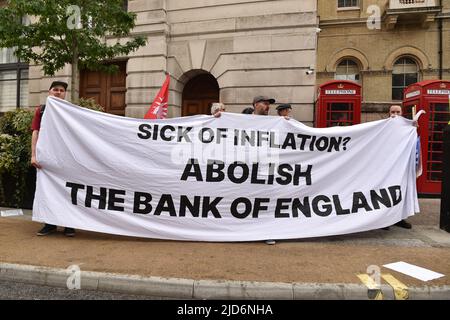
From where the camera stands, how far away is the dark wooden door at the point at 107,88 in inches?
511

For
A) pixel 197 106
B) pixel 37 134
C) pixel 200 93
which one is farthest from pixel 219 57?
pixel 37 134

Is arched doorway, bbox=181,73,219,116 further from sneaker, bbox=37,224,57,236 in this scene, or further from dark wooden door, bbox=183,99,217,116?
sneaker, bbox=37,224,57,236

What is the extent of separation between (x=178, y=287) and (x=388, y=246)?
3050mm

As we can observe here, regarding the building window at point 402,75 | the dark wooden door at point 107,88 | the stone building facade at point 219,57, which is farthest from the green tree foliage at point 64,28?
the building window at point 402,75

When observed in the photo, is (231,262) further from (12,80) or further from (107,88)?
(12,80)

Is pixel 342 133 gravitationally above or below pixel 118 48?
below

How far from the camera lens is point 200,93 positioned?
42.7 ft

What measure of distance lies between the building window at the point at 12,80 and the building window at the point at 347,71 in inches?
586

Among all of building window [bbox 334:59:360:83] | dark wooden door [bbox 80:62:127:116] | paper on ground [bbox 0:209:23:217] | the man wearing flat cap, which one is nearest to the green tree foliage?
paper on ground [bbox 0:209:23:217]

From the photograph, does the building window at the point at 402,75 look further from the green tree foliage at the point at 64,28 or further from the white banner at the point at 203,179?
the white banner at the point at 203,179

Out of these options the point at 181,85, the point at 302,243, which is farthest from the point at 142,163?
the point at 181,85

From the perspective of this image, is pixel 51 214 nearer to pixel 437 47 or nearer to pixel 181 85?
pixel 181 85

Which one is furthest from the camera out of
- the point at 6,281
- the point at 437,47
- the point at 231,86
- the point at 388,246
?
the point at 437,47
